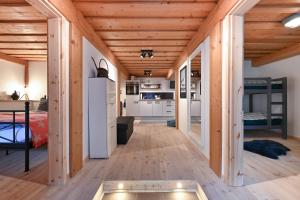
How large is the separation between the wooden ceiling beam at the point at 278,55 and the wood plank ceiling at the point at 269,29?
0.08m

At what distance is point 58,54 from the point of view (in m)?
2.33

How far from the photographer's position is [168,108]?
923 cm

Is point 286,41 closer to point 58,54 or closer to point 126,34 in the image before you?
point 126,34

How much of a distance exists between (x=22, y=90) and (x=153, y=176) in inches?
219

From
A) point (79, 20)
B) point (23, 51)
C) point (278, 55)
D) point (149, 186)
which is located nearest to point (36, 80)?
point (23, 51)

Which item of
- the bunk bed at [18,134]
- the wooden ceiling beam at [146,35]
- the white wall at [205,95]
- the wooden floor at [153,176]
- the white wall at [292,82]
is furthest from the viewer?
the white wall at [292,82]

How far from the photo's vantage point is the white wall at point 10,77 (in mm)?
5718

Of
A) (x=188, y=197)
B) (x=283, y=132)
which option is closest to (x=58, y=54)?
(x=188, y=197)

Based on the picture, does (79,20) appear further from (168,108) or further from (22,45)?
(168,108)

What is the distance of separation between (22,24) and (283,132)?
5811 mm

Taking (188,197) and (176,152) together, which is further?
(176,152)

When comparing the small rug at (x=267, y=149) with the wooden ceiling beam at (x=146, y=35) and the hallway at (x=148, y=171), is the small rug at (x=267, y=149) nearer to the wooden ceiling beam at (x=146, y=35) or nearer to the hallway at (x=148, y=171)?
the hallway at (x=148, y=171)

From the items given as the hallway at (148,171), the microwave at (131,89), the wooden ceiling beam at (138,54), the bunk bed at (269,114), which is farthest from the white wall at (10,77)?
the bunk bed at (269,114)

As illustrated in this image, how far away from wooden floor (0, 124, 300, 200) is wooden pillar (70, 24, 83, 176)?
0.20 metres
